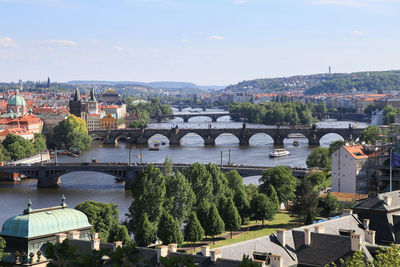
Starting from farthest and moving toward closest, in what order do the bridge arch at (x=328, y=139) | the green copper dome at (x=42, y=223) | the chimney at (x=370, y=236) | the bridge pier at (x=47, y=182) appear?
the bridge arch at (x=328, y=139), the bridge pier at (x=47, y=182), the chimney at (x=370, y=236), the green copper dome at (x=42, y=223)

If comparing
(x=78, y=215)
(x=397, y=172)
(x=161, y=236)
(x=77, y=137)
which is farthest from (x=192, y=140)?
(x=78, y=215)

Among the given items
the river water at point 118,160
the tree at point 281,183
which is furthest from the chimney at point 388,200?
the river water at point 118,160

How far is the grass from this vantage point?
124 feet

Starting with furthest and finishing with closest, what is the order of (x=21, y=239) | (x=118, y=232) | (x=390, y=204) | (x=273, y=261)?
(x=118, y=232)
(x=390, y=204)
(x=21, y=239)
(x=273, y=261)

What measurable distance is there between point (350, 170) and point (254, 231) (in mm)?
12551

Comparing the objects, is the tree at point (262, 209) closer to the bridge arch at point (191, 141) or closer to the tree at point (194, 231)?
the tree at point (194, 231)

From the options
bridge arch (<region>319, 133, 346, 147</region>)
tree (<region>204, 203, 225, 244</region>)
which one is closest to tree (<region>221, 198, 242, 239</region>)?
tree (<region>204, 203, 225, 244</region>)

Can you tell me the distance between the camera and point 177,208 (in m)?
41.4

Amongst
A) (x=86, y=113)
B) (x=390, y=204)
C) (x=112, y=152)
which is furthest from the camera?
(x=86, y=113)

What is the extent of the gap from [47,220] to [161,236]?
10237 mm

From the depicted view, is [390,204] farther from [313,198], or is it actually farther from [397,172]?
[397,172]

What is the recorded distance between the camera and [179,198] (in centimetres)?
4172

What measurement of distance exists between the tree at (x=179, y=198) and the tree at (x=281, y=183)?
7.75m

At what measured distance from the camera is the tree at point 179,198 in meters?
40.9
